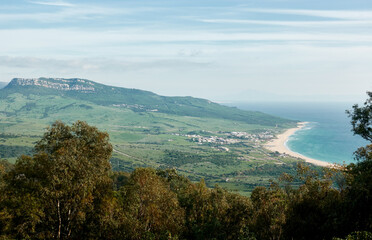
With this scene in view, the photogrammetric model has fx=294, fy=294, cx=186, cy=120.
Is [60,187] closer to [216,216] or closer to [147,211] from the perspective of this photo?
[147,211]

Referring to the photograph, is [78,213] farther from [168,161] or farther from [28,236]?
[168,161]

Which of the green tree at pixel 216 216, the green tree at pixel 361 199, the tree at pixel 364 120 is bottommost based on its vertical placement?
the green tree at pixel 216 216

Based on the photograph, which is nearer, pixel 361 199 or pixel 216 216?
pixel 361 199

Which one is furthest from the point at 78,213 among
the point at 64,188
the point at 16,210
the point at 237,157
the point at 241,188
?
the point at 237,157

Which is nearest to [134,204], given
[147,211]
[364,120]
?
[147,211]

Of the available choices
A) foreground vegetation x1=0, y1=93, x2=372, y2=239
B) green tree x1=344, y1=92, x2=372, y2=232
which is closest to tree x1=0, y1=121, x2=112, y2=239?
foreground vegetation x1=0, y1=93, x2=372, y2=239

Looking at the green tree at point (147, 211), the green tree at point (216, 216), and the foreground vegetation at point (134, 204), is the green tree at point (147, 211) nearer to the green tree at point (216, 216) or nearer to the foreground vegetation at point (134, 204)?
the foreground vegetation at point (134, 204)

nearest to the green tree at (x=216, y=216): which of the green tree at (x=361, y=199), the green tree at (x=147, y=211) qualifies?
the green tree at (x=147, y=211)
